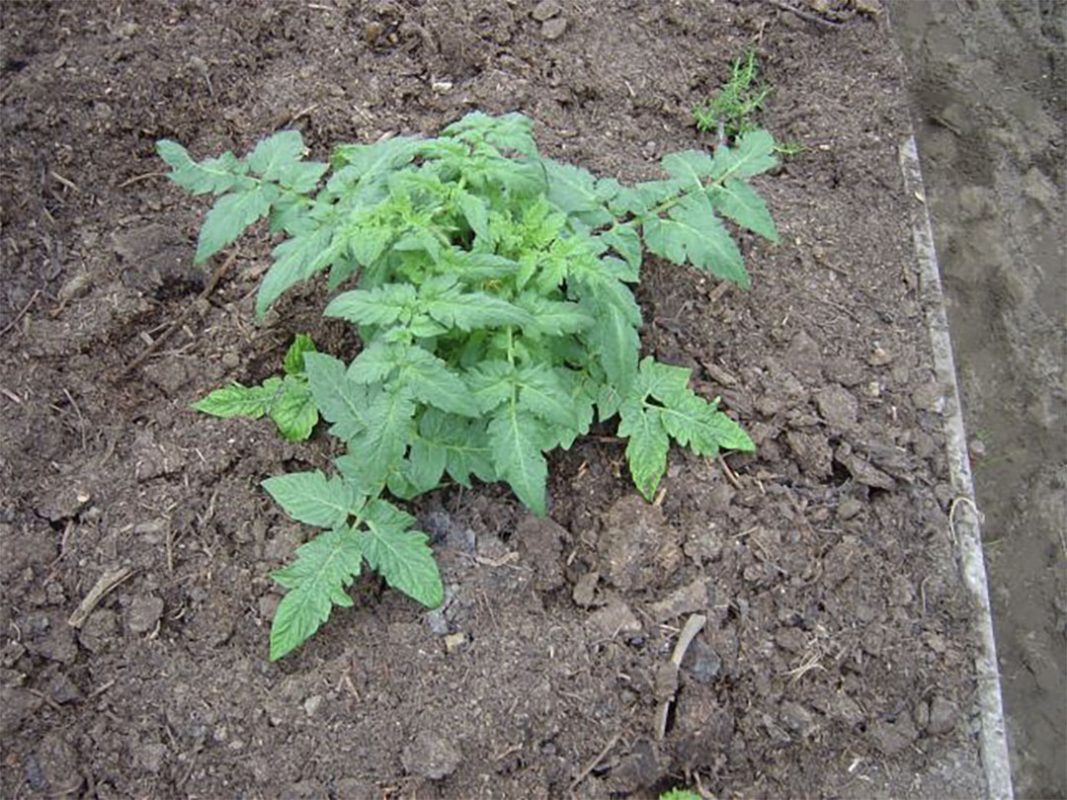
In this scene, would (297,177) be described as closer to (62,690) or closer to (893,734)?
(62,690)

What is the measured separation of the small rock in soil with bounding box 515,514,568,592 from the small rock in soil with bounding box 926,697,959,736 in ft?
3.19

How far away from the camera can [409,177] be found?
2551mm

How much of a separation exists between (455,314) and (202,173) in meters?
0.77

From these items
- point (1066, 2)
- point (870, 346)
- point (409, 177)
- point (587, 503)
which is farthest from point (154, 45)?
point (1066, 2)

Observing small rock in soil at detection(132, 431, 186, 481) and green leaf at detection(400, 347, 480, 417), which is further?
small rock in soil at detection(132, 431, 186, 481)

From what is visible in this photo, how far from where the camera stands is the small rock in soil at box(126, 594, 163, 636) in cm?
265

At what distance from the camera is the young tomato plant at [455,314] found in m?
2.44

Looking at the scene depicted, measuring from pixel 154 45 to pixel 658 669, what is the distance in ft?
8.16

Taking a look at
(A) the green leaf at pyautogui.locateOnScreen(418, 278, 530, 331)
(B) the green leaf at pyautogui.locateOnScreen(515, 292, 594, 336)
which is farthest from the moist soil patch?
(A) the green leaf at pyautogui.locateOnScreen(418, 278, 530, 331)

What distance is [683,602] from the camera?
274 cm


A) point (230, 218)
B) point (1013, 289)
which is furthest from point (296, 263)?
point (1013, 289)

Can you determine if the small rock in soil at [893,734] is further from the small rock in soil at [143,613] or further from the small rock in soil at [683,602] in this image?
the small rock in soil at [143,613]

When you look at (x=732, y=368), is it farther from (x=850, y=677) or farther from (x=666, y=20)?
(x=666, y=20)

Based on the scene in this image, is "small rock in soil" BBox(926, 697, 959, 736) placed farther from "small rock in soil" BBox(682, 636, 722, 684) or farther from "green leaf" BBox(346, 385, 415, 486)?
"green leaf" BBox(346, 385, 415, 486)
